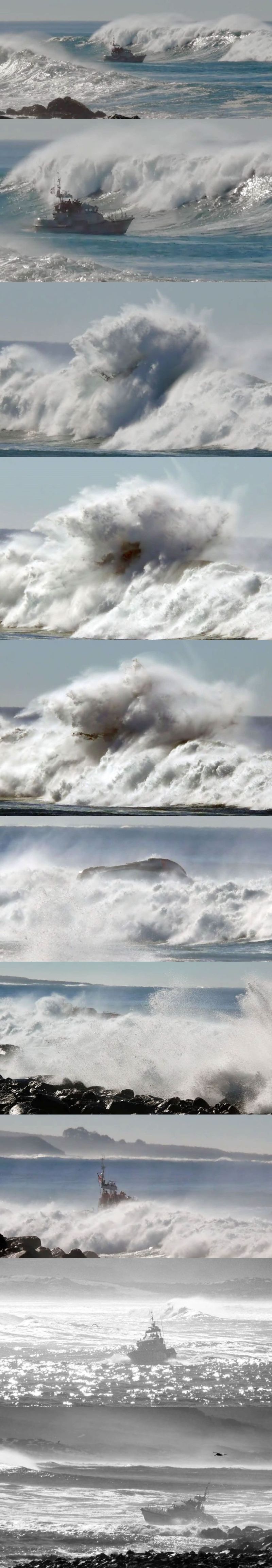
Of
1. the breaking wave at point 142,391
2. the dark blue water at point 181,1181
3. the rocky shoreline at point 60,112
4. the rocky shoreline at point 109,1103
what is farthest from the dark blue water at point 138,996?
the rocky shoreline at point 60,112

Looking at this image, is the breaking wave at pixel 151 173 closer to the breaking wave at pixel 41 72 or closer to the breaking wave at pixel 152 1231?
the breaking wave at pixel 41 72

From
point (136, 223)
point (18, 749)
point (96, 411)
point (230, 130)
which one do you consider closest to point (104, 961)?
point (18, 749)

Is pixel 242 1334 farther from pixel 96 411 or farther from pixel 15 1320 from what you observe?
pixel 96 411

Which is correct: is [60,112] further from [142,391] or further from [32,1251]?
[32,1251]

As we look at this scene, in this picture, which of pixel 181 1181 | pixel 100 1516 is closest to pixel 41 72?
pixel 181 1181

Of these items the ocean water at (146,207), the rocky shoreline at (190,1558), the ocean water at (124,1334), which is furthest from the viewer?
the ocean water at (146,207)

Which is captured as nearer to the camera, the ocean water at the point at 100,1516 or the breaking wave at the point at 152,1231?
the ocean water at the point at 100,1516

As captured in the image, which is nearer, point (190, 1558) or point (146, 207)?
point (190, 1558)
